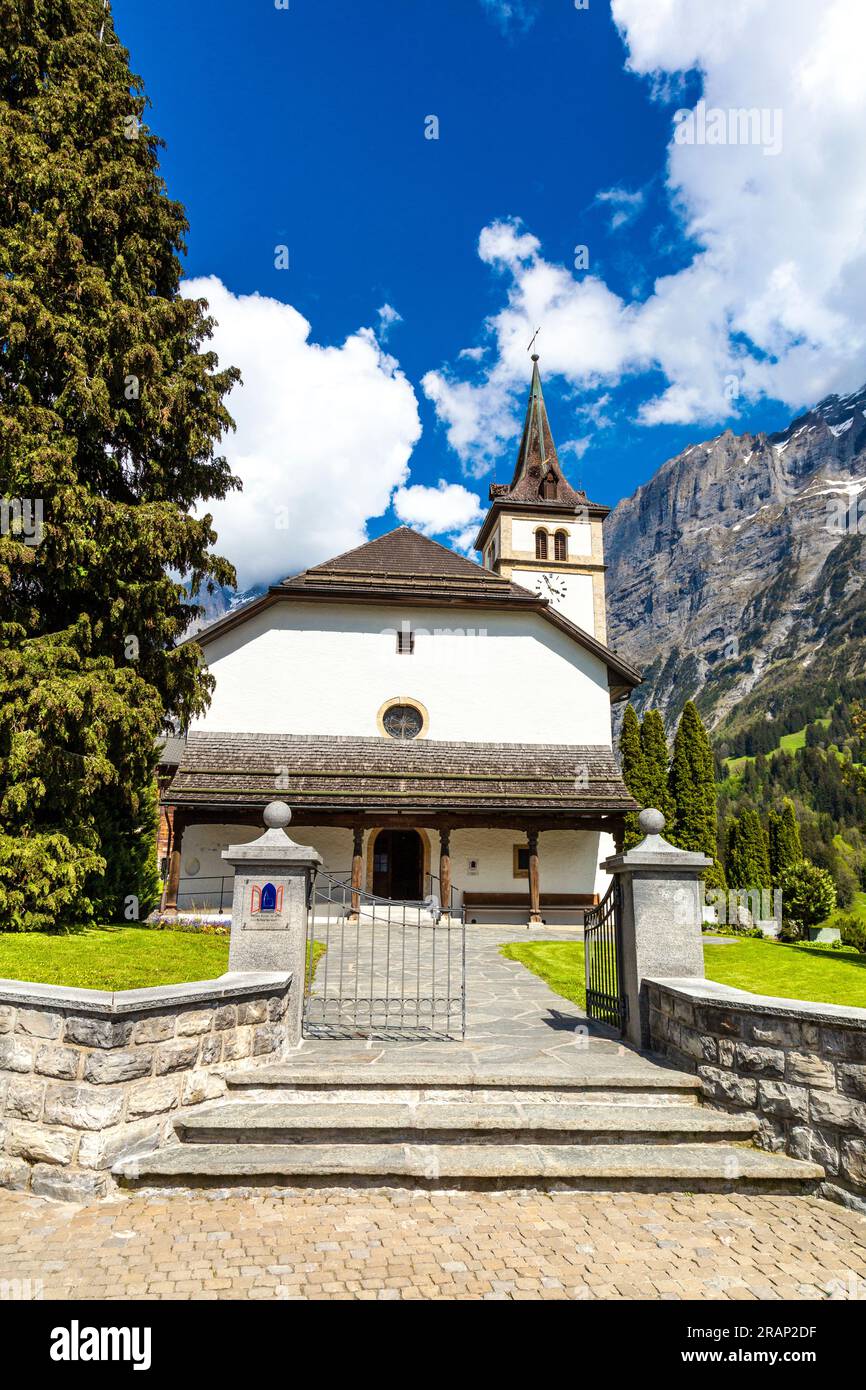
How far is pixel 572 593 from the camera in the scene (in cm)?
3572

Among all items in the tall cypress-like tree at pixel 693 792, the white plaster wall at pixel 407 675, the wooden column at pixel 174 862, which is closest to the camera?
the wooden column at pixel 174 862

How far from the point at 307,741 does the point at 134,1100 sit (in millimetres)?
16486

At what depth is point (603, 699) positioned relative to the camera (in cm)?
2319

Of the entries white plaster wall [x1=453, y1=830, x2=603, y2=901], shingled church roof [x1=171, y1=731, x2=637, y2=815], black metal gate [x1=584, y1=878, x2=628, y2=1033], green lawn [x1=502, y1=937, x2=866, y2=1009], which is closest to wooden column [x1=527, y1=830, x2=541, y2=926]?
shingled church roof [x1=171, y1=731, x2=637, y2=815]

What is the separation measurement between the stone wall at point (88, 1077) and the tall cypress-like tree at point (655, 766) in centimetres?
3534

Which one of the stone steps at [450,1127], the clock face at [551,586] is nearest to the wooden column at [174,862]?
the stone steps at [450,1127]

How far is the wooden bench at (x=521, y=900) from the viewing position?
21.4m

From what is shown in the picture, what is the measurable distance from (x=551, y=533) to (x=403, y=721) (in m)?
17.5

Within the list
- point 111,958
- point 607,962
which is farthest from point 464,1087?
point 111,958

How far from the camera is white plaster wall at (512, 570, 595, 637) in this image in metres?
35.2

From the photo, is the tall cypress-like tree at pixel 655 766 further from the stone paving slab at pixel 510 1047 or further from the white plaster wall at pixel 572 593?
the stone paving slab at pixel 510 1047

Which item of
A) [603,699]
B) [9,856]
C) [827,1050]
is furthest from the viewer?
[603,699]
